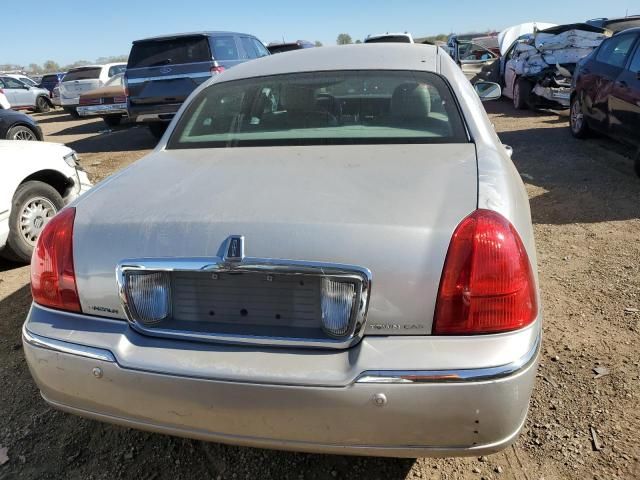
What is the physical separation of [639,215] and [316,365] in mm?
4538

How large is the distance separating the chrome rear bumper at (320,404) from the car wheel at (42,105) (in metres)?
24.0

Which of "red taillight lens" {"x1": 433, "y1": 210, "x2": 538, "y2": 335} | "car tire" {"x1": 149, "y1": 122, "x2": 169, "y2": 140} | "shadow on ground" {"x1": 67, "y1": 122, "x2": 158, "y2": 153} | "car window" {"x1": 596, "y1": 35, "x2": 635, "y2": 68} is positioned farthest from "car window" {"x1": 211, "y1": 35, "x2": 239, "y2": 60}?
"red taillight lens" {"x1": 433, "y1": 210, "x2": 538, "y2": 335}

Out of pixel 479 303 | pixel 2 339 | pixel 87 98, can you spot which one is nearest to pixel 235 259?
pixel 479 303

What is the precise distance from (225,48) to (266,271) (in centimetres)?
925

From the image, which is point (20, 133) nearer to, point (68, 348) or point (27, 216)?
point (27, 216)

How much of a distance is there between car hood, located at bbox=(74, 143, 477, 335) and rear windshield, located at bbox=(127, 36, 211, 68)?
26.4 feet

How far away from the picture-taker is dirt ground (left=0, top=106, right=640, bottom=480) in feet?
7.18

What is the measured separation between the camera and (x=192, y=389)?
1.70 meters

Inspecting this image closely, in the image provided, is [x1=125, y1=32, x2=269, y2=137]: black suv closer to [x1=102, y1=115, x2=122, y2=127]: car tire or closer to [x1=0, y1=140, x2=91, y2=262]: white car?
[x1=0, y1=140, x2=91, y2=262]: white car

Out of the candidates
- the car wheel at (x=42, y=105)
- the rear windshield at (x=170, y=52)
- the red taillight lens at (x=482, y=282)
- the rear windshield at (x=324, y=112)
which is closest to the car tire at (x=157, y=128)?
the rear windshield at (x=170, y=52)

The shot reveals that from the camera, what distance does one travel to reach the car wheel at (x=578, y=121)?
818 centimetres

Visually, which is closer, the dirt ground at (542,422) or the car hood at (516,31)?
the dirt ground at (542,422)

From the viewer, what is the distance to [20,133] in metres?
8.45

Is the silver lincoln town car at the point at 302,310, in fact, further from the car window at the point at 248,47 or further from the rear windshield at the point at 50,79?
the rear windshield at the point at 50,79
